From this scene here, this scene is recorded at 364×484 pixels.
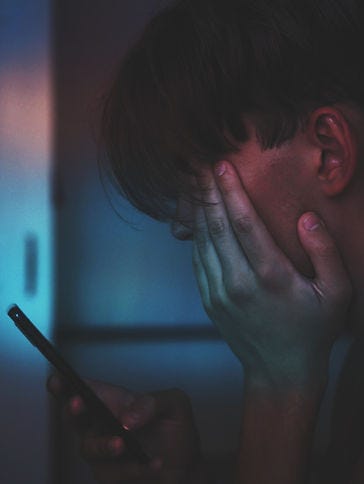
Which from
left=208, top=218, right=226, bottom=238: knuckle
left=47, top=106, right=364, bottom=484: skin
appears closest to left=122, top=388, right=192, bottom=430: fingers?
left=47, top=106, right=364, bottom=484: skin

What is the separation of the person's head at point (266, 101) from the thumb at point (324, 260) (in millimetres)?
18

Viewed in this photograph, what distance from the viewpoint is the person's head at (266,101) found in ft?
2.21

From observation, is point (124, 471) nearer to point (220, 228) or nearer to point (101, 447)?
point (101, 447)

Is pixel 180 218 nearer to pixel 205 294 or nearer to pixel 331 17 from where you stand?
pixel 205 294

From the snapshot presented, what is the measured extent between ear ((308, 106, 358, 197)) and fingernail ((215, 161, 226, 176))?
0.10 metres

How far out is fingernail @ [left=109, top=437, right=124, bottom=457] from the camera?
0.72 meters

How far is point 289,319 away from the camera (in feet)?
2.25

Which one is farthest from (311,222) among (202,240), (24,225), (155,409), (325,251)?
(24,225)

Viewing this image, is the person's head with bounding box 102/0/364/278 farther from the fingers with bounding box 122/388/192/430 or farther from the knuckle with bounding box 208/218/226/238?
the fingers with bounding box 122/388/192/430

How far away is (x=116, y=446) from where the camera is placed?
721 mm

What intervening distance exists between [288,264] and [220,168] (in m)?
0.13

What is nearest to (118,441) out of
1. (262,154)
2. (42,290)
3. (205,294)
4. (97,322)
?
(205,294)

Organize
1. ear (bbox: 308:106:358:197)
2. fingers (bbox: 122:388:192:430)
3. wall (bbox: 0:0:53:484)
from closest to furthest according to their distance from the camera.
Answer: ear (bbox: 308:106:358:197) → fingers (bbox: 122:388:192:430) → wall (bbox: 0:0:53:484)

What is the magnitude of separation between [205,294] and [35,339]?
22 cm
